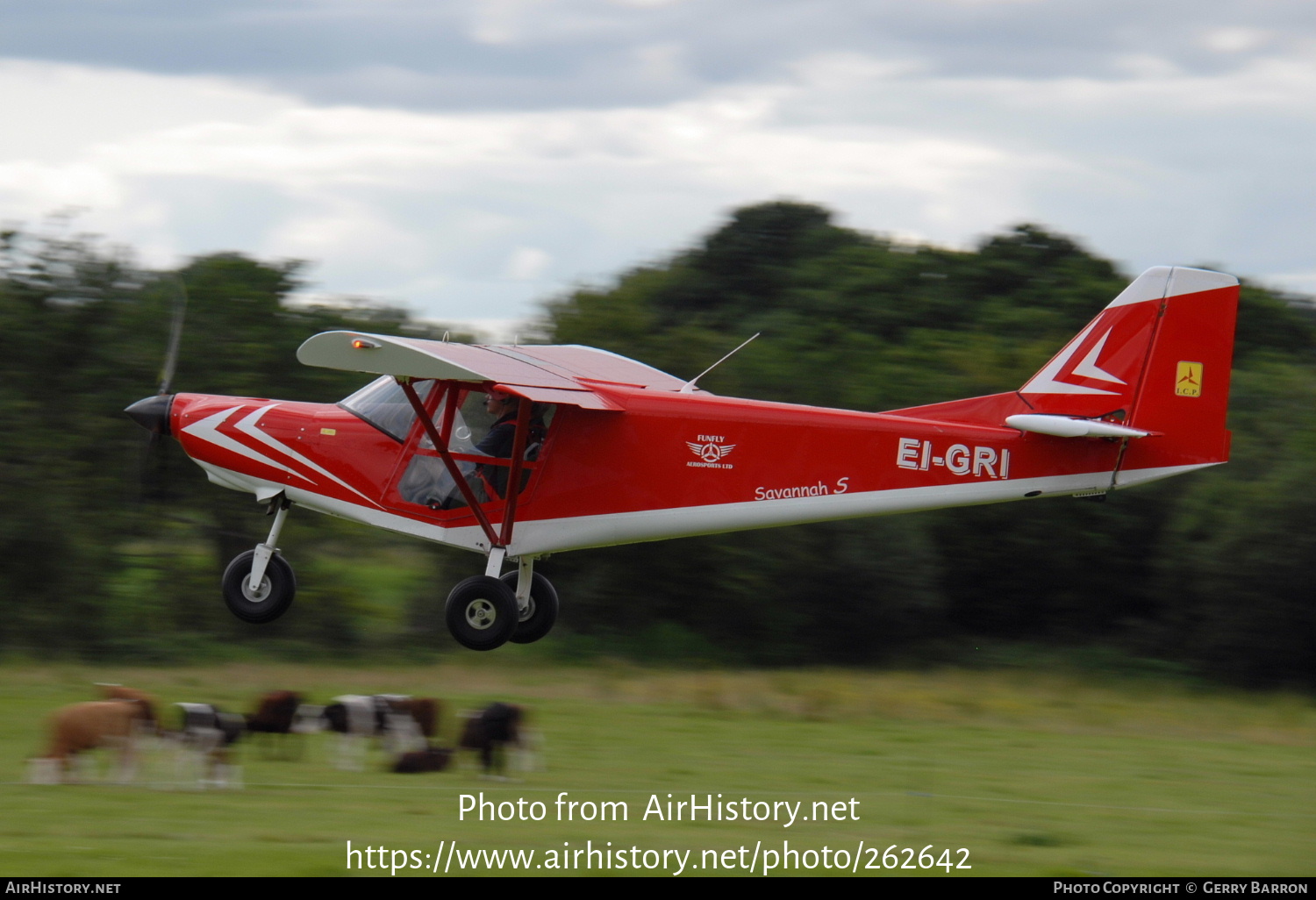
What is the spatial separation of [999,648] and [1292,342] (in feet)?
33.4

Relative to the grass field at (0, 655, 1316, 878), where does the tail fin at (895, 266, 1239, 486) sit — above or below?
above

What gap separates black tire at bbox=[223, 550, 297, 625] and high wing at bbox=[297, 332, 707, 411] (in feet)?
8.10

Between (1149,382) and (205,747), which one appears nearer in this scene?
(205,747)

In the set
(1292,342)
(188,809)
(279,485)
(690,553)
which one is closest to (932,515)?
(690,553)

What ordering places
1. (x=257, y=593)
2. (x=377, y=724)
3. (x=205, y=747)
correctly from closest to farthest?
(x=205, y=747), (x=377, y=724), (x=257, y=593)

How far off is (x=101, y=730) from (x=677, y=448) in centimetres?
543

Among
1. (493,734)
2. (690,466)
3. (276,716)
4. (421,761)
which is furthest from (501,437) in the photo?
(276,716)

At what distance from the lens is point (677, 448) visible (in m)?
12.6

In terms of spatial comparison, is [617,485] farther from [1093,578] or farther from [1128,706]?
[1093,578]

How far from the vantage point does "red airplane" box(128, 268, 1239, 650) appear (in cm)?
1222

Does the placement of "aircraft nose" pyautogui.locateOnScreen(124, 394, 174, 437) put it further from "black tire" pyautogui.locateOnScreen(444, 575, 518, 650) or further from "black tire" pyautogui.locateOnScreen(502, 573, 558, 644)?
"black tire" pyautogui.locateOnScreen(502, 573, 558, 644)

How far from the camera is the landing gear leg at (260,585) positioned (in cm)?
1308

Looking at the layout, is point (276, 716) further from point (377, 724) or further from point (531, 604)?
point (531, 604)

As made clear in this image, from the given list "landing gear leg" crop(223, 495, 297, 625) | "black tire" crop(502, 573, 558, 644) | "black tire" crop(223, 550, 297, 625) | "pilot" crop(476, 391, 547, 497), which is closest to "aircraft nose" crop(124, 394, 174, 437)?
"landing gear leg" crop(223, 495, 297, 625)
